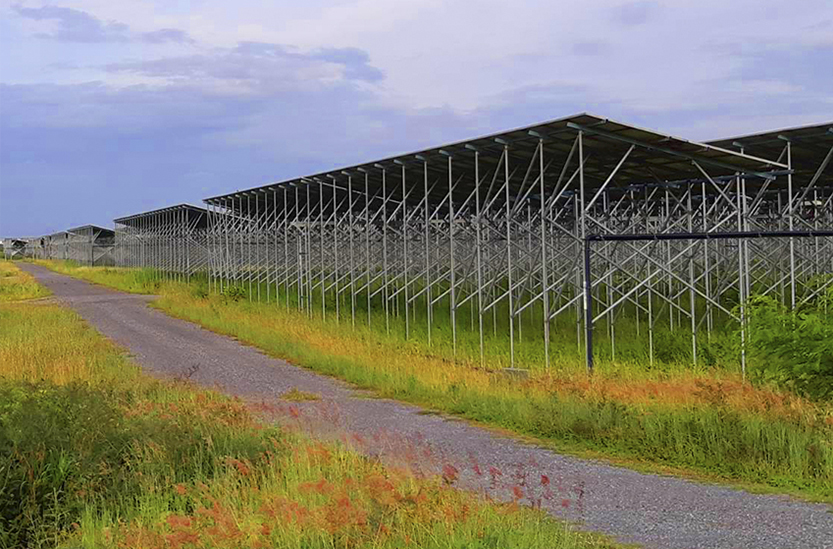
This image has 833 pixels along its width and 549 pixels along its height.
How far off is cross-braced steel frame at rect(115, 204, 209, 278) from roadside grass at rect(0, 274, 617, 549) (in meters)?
34.0

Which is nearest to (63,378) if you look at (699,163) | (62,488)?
(62,488)

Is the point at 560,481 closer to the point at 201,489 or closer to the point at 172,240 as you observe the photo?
the point at 201,489

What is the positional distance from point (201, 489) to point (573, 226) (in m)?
17.3

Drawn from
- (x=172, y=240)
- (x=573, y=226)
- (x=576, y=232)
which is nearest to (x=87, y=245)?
(x=172, y=240)

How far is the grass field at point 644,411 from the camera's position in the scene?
745 cm

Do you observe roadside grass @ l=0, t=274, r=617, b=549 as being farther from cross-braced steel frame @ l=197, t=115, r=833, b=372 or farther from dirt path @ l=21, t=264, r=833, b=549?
cross-braced steel frame @ l=197, t=115, r=833, b=372

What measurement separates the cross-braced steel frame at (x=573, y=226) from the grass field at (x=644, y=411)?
4.11ft

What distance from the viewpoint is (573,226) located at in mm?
22312

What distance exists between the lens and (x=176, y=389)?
1097 cm

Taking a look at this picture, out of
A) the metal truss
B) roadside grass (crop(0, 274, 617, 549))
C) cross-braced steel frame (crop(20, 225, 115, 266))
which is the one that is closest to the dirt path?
roadside grass (crop(0, 274, 617, 549))

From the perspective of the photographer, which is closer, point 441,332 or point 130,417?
point 130,417

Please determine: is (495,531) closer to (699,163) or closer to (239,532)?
(239,532)

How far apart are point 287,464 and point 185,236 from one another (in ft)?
129

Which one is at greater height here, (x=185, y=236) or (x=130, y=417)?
(x=185, y=236)
